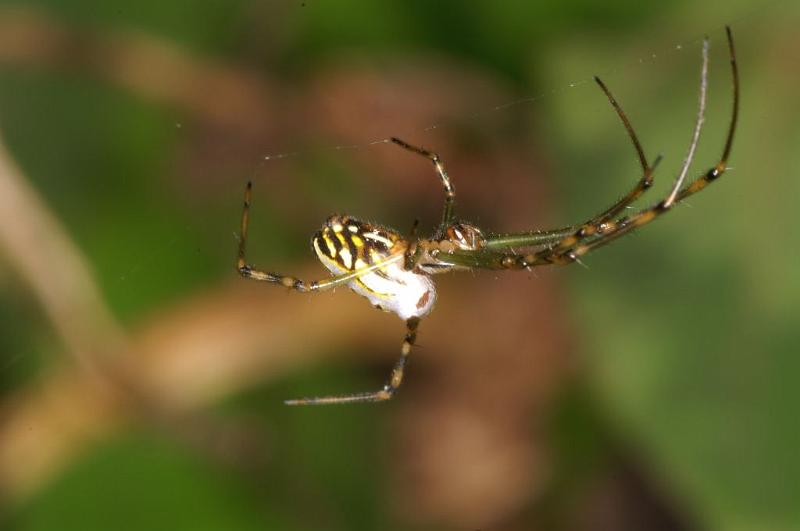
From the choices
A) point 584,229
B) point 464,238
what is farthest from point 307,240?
point 584,229

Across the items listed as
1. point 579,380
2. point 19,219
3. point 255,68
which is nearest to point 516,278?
point 579,380

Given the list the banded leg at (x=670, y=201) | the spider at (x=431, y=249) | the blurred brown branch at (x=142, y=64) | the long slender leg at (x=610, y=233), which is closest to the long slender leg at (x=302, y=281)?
the spider at (x=431, y=249)

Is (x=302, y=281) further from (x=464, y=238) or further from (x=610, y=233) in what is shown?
(x=610, y=233)


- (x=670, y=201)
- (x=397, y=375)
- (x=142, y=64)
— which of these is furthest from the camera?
(x=142, y=64)

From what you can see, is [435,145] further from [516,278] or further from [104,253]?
[104,253]

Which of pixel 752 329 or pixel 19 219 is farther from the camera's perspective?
pixel 19 219

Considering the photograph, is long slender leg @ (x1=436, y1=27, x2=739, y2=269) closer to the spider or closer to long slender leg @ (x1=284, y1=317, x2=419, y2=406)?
the spider
